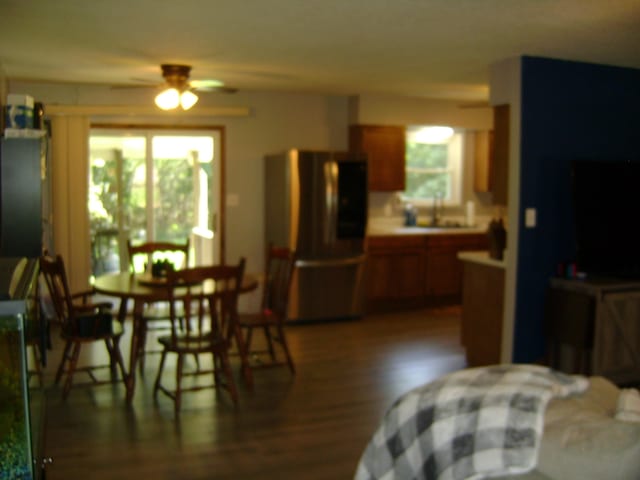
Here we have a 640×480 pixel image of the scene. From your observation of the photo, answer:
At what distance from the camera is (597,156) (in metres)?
4.83

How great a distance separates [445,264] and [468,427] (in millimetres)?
5296

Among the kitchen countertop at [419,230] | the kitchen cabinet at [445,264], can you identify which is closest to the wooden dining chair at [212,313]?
the kitchen countertop at [419,230]

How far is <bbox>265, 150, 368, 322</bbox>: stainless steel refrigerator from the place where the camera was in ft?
20.8

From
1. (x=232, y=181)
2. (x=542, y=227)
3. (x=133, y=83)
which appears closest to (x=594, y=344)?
(x=542, y=227)

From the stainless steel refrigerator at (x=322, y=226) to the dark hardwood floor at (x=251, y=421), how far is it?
A: 934 millimetres

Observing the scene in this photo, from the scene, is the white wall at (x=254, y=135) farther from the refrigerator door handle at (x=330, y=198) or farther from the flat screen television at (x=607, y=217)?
the flat screen television at (x=607, y=217)

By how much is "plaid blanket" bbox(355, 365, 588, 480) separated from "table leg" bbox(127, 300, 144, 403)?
7.50 ft

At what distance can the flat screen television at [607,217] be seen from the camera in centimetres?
452

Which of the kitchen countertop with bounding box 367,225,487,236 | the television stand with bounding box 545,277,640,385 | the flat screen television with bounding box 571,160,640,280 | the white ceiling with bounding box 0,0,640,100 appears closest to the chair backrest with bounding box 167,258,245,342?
the white ceiling with bounding box 0,0,640,100

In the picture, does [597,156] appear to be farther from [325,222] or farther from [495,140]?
[325,222]

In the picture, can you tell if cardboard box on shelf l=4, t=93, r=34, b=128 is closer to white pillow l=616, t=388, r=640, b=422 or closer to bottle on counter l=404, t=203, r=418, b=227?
white pillow l=616, t=388, r=640, b=422

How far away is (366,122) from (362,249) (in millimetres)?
1457

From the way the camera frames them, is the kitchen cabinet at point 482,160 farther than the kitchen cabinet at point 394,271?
Yes

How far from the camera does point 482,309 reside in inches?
195
